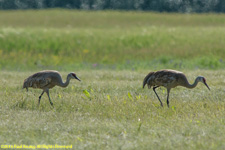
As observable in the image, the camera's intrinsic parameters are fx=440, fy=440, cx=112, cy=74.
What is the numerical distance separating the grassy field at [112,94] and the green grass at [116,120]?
17 millimetres

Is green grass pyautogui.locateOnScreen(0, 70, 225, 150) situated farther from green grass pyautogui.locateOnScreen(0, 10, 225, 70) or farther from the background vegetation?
the background vegetation

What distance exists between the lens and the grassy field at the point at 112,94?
7.36 m

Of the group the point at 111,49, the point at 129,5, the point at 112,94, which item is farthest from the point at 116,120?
the point at 129,5

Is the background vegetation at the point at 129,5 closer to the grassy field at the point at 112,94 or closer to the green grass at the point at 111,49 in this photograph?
the green grass at the point at 111,49

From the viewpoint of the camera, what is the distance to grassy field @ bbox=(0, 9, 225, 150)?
7355mm

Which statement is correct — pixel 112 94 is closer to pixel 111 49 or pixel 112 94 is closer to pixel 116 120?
pixel 116 120

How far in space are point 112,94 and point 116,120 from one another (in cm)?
326

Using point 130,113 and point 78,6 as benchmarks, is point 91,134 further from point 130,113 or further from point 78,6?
point 78,6

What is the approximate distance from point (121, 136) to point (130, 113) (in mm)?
1872

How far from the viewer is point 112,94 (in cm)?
1203

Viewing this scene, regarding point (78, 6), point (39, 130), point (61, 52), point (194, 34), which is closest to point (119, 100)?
point (39, 130)

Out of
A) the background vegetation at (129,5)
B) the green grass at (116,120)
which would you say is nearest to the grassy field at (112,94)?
the green grass at (116,120)

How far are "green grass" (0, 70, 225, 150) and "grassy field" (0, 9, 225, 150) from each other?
0.05 feet

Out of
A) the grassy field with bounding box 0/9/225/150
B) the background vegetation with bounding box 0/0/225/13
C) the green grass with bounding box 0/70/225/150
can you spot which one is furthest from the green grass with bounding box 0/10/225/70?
the background vegetation with bounding box 0/0/225/13
